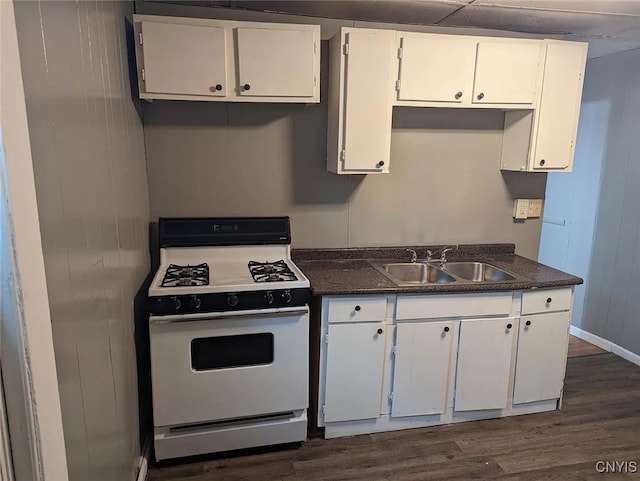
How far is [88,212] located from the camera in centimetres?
138

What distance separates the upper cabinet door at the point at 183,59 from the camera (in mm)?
2156

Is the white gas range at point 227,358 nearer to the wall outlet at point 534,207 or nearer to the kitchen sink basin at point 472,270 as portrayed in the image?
the kitchen sink basin at point 472,270

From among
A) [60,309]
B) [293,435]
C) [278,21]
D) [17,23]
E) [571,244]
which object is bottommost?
[293,435]

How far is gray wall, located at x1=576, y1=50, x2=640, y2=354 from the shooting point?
11.2 ft

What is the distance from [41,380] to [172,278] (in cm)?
130

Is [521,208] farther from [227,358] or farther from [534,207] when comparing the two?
[227,358]

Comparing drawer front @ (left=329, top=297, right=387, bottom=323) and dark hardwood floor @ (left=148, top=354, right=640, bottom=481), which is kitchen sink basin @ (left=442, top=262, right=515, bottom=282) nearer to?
drawer front @ (left=329, top=297, right=387, bottom=323)

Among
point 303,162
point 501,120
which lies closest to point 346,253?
point 303,162

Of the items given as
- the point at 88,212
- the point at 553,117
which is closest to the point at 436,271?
the point at 553,117

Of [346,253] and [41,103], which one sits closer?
[41,103]

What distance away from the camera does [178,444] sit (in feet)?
7.37

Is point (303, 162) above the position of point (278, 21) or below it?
below

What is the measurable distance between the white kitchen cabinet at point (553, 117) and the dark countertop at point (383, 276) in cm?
60

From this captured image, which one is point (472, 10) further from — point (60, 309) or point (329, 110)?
point (60, 309)
